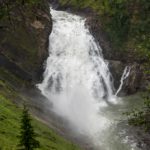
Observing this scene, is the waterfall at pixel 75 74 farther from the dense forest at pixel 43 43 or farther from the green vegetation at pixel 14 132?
the green vegetation at pixel 14 132

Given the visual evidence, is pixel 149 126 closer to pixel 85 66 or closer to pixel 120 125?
pixel 120 125

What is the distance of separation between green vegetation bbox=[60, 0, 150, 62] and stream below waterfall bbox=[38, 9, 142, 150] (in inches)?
174

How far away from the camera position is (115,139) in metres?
51.2

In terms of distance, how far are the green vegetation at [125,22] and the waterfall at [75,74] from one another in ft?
15.0

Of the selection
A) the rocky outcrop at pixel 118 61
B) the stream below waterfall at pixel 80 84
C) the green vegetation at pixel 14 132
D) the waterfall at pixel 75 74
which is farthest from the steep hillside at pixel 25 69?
the rocky outcrop at pixel 118 61

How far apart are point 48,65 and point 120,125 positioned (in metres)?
23.9

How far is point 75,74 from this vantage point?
74.7 m

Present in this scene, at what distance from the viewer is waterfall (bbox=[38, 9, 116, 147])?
65938mm

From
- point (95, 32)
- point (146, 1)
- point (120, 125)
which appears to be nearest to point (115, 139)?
point (120, 125)

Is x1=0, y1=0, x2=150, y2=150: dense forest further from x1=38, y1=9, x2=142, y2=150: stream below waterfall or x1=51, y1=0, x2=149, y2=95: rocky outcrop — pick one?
x1=38, y1=9, x2=142, y2=150: stream below waterfall

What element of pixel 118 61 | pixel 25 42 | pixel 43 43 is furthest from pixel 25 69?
pixel 118 61

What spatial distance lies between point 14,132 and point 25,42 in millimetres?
37152

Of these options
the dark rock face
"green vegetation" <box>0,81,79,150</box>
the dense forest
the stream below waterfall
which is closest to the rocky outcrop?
the dense forest

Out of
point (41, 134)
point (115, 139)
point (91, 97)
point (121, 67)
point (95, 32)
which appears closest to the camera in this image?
point (41, 134)
